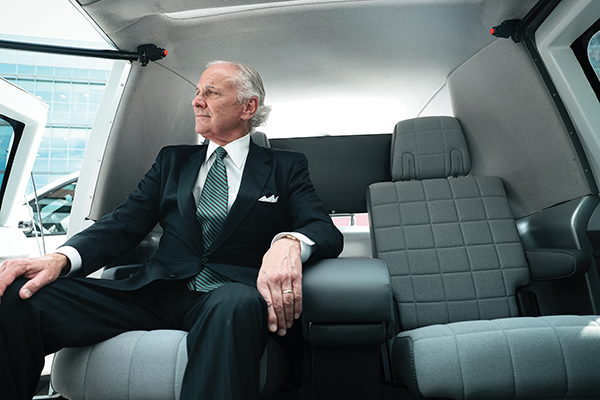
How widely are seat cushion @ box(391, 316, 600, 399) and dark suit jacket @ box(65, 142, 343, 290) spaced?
0.46m

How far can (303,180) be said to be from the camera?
1.58 meters

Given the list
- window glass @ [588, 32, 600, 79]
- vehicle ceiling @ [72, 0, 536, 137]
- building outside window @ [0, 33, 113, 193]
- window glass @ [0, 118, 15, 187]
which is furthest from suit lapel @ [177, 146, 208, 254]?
window glass @ [588, 32, 600, 79]

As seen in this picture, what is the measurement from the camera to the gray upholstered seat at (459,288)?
100cm

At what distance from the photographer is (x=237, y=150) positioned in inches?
64.9

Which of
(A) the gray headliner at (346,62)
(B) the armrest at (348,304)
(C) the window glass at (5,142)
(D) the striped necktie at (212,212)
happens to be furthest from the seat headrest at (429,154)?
(C) the window glass at (5,142)

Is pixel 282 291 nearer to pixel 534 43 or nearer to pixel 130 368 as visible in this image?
pixel 130 368

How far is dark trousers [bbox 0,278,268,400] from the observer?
34.5 inches

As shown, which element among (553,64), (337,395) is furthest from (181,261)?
(553,64)

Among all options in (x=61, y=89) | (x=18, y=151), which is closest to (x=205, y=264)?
(x=18, y=151)

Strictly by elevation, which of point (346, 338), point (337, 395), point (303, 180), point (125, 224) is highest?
point (303, 180)

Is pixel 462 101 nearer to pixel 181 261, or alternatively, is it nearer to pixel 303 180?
pixel 303 180

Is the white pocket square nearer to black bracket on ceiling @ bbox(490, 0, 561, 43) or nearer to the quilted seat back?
the quilted seat back

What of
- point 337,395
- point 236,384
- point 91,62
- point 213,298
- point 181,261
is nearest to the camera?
point 236,384

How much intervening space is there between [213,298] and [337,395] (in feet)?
1.78
